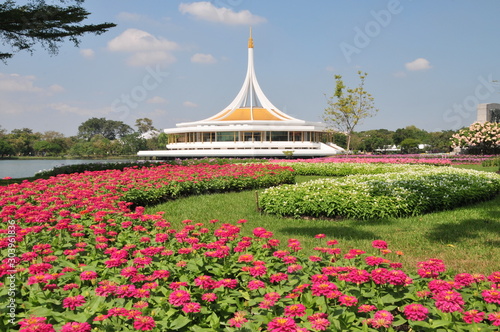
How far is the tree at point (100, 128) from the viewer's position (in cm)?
9188

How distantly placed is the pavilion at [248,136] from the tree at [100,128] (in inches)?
2022

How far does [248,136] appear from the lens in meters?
41.8

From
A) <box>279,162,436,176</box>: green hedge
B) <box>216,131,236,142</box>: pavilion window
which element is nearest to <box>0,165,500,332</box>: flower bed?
<box>279,162,436,176</box>: green hedge

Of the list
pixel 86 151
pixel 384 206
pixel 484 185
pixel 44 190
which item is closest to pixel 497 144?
pixel 484 185

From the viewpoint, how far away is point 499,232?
7.14 meters

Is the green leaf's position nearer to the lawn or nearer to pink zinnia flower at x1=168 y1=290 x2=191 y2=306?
pink zinnia flower at x1=168 y1=290 x2=191 y2=306

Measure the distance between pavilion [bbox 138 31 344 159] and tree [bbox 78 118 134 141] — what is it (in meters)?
51.3

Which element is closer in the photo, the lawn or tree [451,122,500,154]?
the lawn

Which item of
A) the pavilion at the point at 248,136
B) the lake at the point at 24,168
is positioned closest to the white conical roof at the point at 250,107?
the pavilion at the point at 248,136

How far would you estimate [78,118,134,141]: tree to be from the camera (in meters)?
91.9

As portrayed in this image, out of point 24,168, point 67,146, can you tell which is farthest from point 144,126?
point 24,168

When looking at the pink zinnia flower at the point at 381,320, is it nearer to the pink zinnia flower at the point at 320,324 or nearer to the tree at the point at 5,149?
the pink zinnia flower at the point at 320,324

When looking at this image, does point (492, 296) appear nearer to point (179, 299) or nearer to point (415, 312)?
point (415, 312)

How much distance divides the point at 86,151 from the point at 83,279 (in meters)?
60.5
